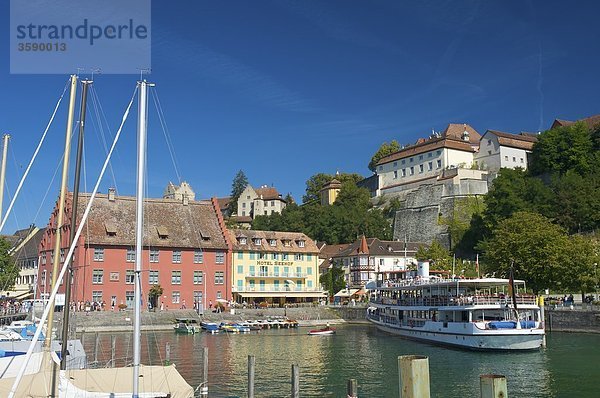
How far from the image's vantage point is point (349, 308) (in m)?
87.2

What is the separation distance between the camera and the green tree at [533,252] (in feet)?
226

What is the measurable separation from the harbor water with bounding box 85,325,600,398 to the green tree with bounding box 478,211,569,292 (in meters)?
10.0

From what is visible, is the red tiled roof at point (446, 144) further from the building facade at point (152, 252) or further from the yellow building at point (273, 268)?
the building facade at point (152, 252)

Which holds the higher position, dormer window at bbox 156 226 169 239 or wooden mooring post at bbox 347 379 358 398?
dormer window at bbox 156 226 169 239

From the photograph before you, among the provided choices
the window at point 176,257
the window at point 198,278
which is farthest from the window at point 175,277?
the window at point 198,278

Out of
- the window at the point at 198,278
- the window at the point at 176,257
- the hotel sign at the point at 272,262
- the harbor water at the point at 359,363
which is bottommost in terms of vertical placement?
the harbor water at the point at 359,363

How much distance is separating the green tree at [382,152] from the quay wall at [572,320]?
9651 centimetres

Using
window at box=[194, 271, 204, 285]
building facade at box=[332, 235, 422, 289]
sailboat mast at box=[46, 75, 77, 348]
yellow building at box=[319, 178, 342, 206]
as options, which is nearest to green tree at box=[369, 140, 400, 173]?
yellow building at box=[319, 178, 342, 206]

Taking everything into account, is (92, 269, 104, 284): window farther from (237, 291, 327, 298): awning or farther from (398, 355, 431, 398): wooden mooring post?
(398, 355, 431, 398): wooden mooring post

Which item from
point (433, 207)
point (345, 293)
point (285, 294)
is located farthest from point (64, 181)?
point (433, 207)

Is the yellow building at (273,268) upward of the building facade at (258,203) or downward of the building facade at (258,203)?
downward

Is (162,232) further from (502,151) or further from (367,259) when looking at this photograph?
(502,151)

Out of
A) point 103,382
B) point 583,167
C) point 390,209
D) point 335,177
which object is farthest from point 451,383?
point 335,177

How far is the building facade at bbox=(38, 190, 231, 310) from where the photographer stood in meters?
78.5
